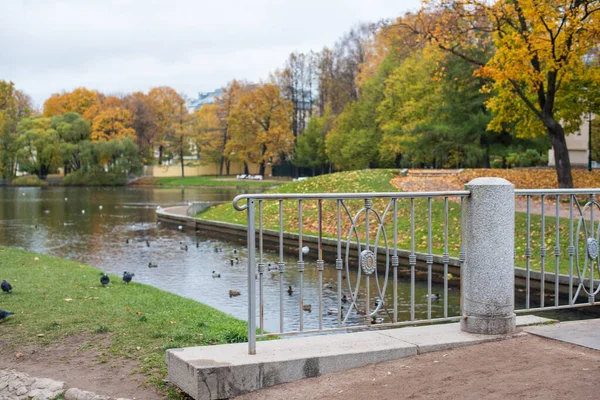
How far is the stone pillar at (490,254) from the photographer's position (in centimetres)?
546

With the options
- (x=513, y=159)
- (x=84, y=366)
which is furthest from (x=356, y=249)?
(x=513, y=159)

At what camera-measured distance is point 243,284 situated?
43.9 ft

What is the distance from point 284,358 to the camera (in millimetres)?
4719

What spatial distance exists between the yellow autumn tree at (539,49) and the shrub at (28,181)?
56957mm

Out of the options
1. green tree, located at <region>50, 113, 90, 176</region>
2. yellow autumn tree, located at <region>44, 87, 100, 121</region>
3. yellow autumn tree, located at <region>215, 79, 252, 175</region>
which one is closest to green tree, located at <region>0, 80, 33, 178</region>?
yellow autumn tree, located at <region>44, 87, 100, 121</region>

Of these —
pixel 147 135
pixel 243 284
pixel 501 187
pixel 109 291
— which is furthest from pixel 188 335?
pixel 147 135

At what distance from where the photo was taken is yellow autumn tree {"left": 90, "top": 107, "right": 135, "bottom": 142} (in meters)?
71.4

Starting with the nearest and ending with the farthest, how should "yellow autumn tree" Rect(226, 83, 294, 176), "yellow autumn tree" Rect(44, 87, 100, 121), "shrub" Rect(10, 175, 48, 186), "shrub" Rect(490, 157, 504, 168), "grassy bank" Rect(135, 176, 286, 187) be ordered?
1. "shrub" Rect(490, 157, 504, 168)
2. "grassy bank" Rect(135, 176, 286, 187)
3. "shrub" Rect(10, 175, 48, 186)
4. "yellow autumn tree" Rect(226, 83, 294, 176)
5. "yellow autumn tree" Rect(44, 87, 100, 121)

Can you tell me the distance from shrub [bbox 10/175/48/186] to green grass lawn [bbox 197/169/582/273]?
45100 mm

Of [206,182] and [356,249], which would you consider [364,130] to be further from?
[356,249]

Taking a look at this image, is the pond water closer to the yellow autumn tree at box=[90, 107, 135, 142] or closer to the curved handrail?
the curved handrail

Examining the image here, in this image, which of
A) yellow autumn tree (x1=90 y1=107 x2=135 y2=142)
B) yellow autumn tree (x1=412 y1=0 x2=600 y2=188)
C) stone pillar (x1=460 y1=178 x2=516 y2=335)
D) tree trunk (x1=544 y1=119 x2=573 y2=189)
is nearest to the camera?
stone pillar (x1=460 y1=178 x2=516 y2=335)

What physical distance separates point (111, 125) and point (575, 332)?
2846 inches

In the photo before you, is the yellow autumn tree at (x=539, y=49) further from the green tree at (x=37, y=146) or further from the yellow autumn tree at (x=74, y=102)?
the yellow autumn tree at (x=74, y=102)
